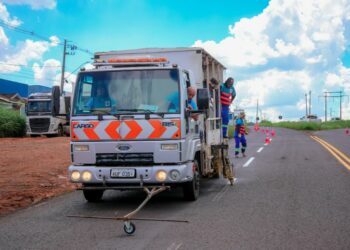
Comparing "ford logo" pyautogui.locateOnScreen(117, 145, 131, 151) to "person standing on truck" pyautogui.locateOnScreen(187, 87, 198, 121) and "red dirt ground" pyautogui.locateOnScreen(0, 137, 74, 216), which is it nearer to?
"person standing on truck" pyautogui.locateOnScreen(187, 87, 198, 121)

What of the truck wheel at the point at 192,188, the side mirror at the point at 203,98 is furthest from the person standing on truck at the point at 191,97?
the truck wheel at the point at 192,188

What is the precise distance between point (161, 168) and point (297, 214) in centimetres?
220

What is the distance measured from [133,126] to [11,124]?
31.0 m

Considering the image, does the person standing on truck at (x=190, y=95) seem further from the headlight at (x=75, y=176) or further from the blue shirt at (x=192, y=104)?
the headlight at (x=75, y=176)

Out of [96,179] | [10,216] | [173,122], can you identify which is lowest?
[10,216]

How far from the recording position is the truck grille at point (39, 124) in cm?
3456

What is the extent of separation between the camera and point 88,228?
6.99 meters

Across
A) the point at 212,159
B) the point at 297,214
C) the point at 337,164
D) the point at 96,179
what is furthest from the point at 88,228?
the point at 337,164

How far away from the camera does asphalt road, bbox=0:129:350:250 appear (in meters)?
6.03

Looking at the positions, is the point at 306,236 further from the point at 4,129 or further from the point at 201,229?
the point at 4,129

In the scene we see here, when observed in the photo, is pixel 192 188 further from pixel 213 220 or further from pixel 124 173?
pixel 213 220

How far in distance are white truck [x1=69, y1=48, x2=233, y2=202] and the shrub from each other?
98.2 ft

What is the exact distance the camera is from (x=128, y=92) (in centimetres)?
838

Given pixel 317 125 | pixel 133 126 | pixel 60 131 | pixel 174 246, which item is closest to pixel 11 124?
pixel 60 131
